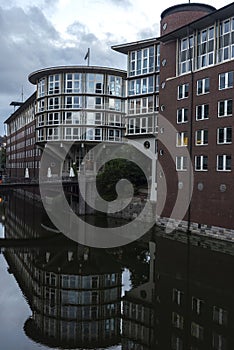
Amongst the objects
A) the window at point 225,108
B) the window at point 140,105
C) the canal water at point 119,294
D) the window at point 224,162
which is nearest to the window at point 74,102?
the window at point 140,105

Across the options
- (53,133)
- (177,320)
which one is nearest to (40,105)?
(53,133)

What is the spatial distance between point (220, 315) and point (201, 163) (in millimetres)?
15957

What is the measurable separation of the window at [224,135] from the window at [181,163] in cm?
390

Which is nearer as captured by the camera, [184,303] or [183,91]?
[184,303]

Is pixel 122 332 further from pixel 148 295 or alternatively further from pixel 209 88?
pixel 209 88

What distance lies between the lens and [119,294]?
62.8ft

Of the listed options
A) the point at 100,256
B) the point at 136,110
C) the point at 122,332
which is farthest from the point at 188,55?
the point at 122,332

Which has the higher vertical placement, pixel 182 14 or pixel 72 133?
pixel 182 14

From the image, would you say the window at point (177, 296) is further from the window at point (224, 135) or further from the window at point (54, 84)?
the window at point (54, 84)

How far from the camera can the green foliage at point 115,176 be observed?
40531mm

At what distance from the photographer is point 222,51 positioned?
95.2ft

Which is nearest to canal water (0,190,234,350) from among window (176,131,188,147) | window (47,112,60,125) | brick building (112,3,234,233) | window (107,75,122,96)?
brick building (112,3,234,233)

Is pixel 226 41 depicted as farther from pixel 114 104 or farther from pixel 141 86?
pixel 114 104

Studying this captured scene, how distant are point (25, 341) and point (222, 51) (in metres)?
25.0
